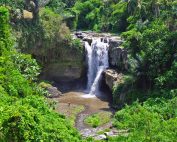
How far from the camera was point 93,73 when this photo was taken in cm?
5681

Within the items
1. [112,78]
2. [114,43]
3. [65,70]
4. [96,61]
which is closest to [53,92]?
[65,70]

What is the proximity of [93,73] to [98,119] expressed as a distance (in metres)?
14.3

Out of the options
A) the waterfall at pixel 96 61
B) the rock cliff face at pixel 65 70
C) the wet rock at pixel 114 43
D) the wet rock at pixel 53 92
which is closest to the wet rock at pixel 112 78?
the waterfall at pixel 96 61

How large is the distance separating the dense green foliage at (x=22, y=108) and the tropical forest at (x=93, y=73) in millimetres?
72

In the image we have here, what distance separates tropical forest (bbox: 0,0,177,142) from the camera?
2900cm

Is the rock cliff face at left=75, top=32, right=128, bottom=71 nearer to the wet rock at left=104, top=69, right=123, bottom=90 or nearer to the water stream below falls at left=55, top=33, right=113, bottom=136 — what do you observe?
the water stream below falls at left=55, top=33, right=113, bottom=136

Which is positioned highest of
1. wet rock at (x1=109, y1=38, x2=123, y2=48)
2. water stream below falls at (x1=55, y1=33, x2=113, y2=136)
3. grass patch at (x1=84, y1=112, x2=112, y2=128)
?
wet rock at (x1=109, y1=38, x2=123, y2=48)

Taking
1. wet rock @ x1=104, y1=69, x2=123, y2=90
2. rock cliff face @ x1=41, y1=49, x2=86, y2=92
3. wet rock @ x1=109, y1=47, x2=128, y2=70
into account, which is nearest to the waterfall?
wet rock @ x1=109, y1=47, x2=128, y2=70

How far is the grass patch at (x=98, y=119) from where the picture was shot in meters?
42.1

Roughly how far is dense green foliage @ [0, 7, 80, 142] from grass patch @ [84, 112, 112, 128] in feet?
26.4

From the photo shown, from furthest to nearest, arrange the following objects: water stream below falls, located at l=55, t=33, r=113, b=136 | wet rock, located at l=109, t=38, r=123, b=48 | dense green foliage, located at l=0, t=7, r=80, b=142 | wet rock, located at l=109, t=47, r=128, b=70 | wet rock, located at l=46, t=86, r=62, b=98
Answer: wet rock, located at l=109, t=38, r=123, b=48
wet rock, located at l=109, t=47, r=128, b=70
wet rock, located at l=46, t=86, r=62, b=98
water stream below falls, located at l=55, t=33, r=113, b=136
dense green foliage, located at l=0, t=7, r=80, b=142

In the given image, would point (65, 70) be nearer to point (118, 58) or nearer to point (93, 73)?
point (93, 73)

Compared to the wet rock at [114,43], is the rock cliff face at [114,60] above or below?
below

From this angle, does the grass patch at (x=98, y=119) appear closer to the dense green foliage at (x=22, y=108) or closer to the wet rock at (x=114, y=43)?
the dense green foliage at (x=22, y=108)
